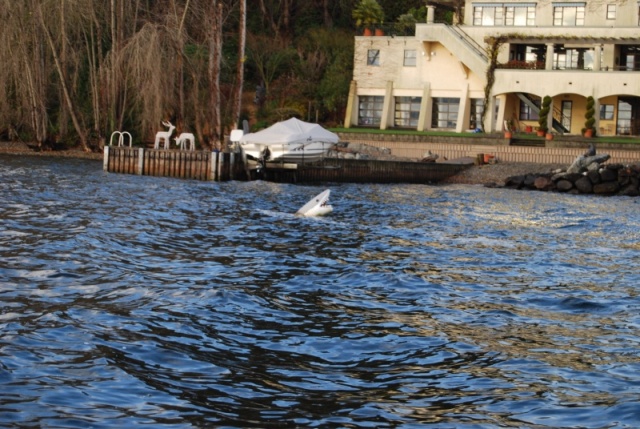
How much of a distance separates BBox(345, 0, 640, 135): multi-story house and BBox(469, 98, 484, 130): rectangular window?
0.08m

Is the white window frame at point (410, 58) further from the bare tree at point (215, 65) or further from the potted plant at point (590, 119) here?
the bare tree at point (215, 65)

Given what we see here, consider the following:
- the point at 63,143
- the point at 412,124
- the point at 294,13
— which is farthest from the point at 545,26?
the point at 63,143

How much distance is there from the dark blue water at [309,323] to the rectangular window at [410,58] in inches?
1586

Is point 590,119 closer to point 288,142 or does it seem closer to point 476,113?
point 476,113

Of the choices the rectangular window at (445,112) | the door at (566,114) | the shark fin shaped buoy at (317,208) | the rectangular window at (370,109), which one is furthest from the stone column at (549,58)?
the shark fin shaped buoy at (317,208)

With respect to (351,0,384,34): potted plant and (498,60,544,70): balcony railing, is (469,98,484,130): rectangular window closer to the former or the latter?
(498,60,544,70): balcony railing

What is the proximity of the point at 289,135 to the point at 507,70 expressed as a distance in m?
22.0

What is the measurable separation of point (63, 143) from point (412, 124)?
943 inches

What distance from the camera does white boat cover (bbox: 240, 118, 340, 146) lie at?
1895 inches

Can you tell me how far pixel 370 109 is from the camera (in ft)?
234

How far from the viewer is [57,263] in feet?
64.5

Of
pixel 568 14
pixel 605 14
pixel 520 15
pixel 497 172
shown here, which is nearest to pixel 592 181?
pixel 497 172

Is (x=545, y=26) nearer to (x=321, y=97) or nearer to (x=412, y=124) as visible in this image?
(x=412, y=124)

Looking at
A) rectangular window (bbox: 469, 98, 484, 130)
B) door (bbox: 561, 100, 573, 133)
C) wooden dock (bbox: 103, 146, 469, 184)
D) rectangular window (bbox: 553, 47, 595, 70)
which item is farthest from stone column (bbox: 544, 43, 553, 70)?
wooden dock (bbox: 103, 146, 469, 184)
